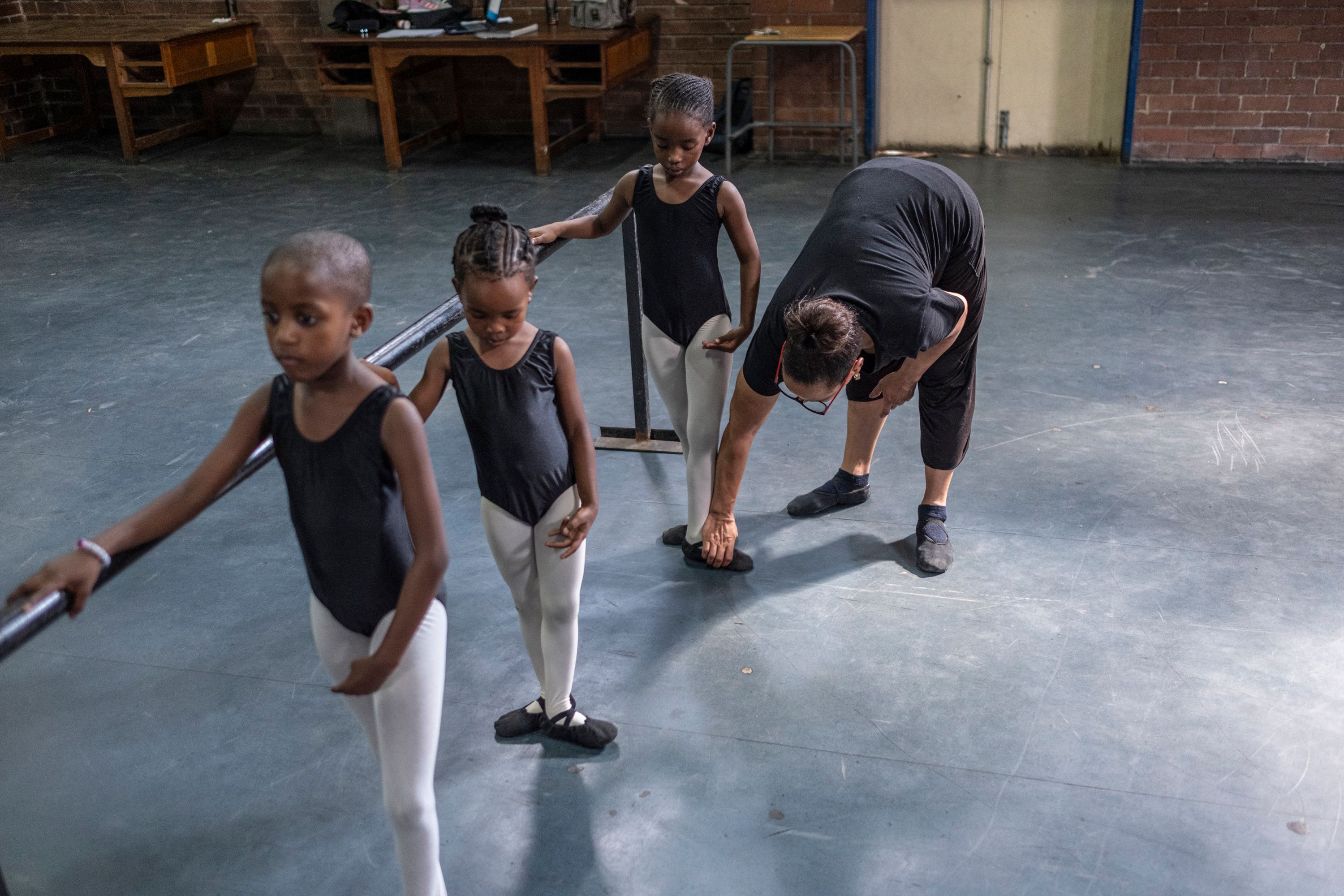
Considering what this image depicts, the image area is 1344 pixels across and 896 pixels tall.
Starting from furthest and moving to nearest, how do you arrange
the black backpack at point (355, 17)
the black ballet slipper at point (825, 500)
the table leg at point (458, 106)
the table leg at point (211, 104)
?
the table leg at point (211, 104), the table leg at point (458, 106), the black backpack at point (355, 17), the black ballet slipper at point (825, 500)

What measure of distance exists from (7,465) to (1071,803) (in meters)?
3.42

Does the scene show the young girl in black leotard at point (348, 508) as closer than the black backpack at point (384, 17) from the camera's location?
Yes

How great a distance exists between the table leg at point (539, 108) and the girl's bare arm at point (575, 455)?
5.43 metres

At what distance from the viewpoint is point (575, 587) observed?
2113 mm

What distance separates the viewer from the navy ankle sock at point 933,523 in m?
2.98

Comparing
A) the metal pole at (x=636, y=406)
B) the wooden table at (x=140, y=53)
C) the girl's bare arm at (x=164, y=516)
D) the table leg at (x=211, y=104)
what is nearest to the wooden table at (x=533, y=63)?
the wooden table at (x=140, y=53)

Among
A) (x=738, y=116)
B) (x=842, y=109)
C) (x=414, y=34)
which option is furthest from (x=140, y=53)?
(x=842, y=109)

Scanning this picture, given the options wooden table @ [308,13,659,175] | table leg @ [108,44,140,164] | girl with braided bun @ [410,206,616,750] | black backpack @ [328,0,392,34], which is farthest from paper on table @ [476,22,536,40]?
girl with braided bun @ [410,206,616,750]

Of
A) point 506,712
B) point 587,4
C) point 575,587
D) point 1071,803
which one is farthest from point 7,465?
point 587,4

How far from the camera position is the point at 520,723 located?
2.38 m

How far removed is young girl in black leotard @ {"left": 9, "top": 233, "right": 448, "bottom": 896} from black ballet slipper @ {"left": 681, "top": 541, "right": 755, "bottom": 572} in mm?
1398

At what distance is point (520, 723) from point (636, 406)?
1489 mm

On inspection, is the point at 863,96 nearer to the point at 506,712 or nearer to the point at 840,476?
the point at 840,476

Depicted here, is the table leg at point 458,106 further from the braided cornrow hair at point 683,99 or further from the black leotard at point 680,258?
the braided cornrow hair at point 683,99
